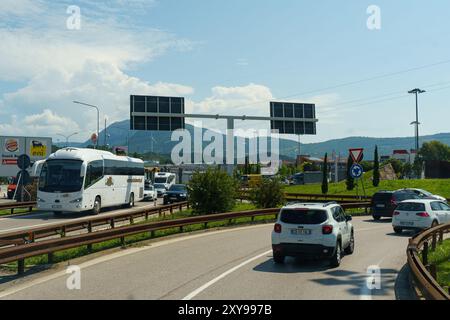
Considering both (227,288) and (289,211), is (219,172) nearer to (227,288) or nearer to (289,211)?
(289,211)

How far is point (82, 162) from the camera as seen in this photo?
95.9ft

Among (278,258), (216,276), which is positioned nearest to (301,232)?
(278,258)

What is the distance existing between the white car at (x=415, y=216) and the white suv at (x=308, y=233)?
9.46 metres

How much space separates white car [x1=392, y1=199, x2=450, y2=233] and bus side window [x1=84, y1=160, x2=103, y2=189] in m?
16.4

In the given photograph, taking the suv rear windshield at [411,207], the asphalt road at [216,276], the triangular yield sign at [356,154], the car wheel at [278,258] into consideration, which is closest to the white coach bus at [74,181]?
the asphalt road at [216,276]

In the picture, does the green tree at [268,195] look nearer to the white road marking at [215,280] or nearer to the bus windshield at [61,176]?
the bus windshield at [61,176]

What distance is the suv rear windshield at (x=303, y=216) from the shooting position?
43.8 ft

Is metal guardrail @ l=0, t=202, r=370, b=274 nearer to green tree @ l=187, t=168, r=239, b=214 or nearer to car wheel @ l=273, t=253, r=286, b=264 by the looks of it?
car wheel @ l=273, t=253, r=286, b=264

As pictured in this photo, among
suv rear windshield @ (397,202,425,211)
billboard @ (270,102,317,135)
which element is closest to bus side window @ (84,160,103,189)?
suv rear windshield @ (397,202,425,211)

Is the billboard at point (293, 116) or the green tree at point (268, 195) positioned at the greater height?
the billboard at point (293, 116)

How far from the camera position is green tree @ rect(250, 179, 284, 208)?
33.2 m
